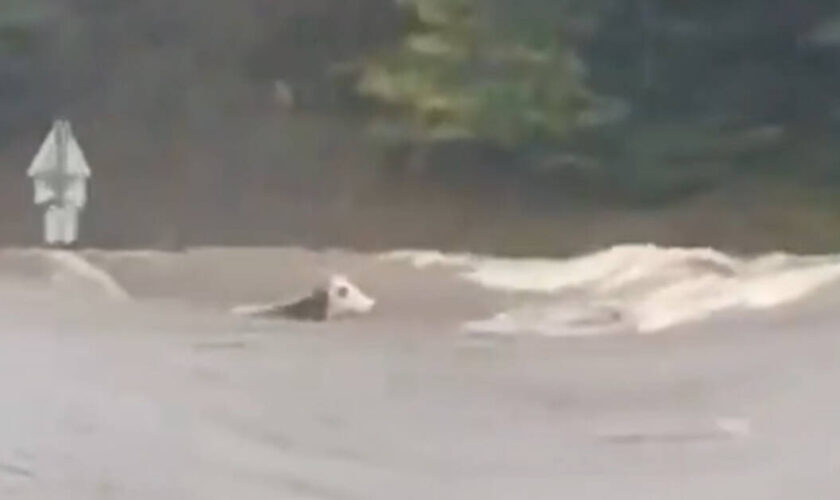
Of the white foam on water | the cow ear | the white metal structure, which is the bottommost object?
the cow ear

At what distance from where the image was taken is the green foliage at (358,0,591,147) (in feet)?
4.52

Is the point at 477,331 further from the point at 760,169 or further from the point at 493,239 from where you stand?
the point at 760,169

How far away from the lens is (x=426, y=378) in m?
1.35

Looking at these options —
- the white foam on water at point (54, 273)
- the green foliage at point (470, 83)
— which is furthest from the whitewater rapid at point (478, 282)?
the green foliage at point (470, 83)

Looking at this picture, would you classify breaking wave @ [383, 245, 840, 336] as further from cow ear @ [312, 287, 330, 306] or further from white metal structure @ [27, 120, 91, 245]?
white metal structure @ [27, 120, 91, 245]

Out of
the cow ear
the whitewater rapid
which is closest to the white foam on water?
the whitewater rapid

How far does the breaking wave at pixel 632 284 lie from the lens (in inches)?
54.1

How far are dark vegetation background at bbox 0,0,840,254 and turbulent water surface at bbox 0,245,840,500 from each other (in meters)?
0.03

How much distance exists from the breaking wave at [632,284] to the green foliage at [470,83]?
10 cm

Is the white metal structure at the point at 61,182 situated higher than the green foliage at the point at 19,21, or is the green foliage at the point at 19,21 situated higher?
the green foliage at the point at 19,21

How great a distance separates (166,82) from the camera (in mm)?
1376

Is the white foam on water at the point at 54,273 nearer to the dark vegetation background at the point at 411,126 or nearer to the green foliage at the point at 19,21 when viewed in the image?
the dark vegetation background at the point at 411,126

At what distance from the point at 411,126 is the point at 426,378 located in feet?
0.67

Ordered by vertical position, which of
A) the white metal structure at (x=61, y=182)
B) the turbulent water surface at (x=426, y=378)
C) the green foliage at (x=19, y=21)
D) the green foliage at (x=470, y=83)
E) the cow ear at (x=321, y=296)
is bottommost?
the turbulent water surface at (x=426, y=378)
